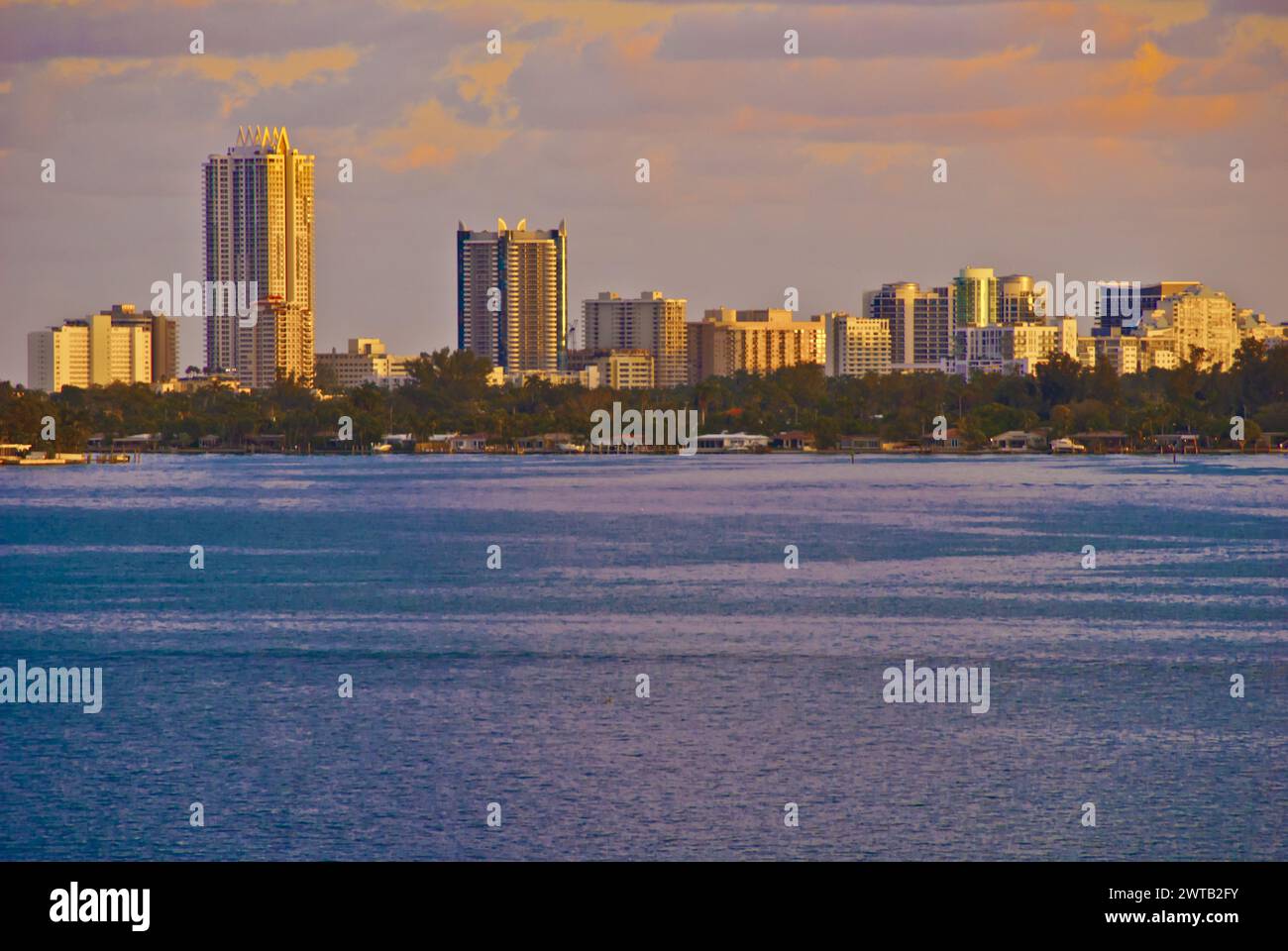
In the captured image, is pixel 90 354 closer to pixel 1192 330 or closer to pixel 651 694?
pixel 1192 330

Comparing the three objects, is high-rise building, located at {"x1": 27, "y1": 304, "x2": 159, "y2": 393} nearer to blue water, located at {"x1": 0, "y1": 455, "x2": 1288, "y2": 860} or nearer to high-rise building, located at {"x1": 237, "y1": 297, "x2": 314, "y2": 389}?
high-rise building, located at {"x1": 237, "y1": 297, "x2": 314, "y2": 389}

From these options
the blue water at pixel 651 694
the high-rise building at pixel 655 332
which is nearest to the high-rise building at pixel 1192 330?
the high-rise building at pixel 655 332

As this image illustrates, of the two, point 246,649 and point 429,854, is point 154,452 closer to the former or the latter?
point 246,649

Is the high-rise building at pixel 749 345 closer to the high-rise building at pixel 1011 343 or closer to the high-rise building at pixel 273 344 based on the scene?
the high-rise building at pixel 1011 343

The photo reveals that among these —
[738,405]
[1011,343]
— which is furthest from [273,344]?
[1011,343]

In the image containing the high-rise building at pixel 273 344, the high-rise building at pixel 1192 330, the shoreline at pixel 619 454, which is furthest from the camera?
the high-rise building at pixel 273 344

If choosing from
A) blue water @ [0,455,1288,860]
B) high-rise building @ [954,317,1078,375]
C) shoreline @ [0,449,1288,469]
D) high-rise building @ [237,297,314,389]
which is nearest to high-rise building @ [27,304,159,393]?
high-rise building @ [237,297,314,389]
